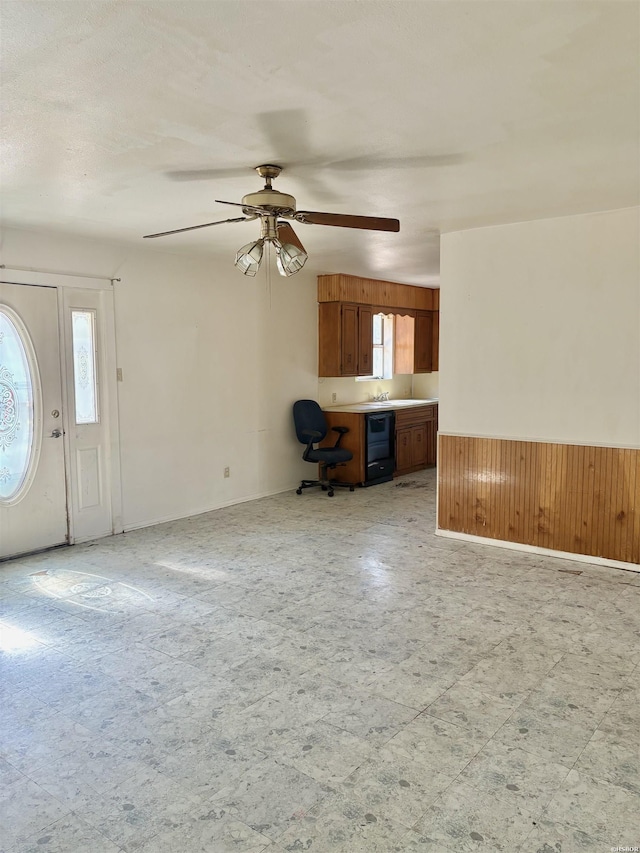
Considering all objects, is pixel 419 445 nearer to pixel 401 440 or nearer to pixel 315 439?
pixel 401 440

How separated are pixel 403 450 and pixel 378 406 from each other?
2.19 ft

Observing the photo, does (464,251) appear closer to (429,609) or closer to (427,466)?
(429,609)

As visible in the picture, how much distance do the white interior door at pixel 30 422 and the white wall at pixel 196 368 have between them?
0.39 meters

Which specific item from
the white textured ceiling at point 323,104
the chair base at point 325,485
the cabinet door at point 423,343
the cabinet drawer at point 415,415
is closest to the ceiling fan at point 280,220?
the white textured ceiling at point 323,104

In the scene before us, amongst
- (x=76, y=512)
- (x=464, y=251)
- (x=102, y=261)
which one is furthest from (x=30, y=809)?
(x=464, y=251)

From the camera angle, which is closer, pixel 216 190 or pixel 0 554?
pixel 216 190

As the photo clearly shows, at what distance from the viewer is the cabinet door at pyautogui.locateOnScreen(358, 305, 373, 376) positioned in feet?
25.2

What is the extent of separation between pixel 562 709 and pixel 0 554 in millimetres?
4010

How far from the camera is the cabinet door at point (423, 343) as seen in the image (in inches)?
347

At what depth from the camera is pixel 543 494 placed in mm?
4695

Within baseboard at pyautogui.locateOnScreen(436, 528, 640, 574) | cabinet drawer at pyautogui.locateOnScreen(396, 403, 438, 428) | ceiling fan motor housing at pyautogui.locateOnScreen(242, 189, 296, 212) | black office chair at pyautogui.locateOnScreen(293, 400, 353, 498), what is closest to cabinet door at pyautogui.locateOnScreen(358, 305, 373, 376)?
cabinet drawer at pyautogui.locateOnScreen(396, 403, 438, 428)

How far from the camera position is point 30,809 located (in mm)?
2072

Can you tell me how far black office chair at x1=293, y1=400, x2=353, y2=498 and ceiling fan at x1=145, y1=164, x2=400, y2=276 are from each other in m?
3.53

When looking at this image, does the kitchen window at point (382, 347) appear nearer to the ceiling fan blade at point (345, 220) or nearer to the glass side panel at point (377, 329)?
the glass side panel at point (377, 329)
